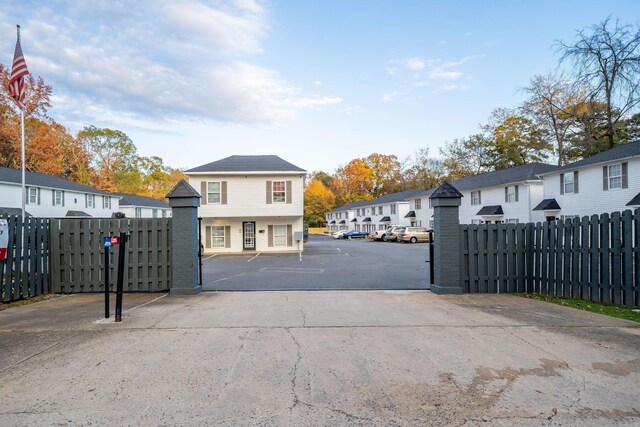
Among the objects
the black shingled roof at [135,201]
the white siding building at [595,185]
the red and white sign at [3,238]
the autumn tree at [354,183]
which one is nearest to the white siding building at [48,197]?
the black shingled roof at [135,201]

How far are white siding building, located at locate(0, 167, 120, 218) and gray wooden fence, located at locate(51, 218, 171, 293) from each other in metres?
21.5

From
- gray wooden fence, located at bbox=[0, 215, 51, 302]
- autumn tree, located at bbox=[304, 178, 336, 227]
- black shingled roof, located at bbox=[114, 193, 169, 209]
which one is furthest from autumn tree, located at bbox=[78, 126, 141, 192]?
gray wooden fence, located at bbox=[0, 215, 51, 302]

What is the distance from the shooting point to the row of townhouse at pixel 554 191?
2130 cm

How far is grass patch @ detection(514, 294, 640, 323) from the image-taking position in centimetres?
624

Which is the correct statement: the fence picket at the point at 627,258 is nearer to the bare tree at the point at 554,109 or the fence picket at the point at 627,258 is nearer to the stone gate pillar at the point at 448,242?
the stone gate pillar at the point at 448,242

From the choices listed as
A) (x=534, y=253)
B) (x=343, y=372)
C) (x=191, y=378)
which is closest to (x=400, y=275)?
(x=534, y=253)

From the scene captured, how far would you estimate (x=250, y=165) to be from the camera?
25.6 meters

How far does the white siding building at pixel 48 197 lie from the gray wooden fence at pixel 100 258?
21528 mm

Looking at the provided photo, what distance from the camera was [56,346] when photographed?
484cm

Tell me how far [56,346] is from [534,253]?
9.71 m

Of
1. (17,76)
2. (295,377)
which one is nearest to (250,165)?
(17,76)

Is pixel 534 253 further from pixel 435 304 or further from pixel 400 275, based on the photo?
pixel 400 275

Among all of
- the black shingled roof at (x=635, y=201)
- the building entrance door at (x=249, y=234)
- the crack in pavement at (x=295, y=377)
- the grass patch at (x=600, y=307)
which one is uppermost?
the black shingled roof at (x=635, y=201)

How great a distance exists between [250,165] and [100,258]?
1769cm
